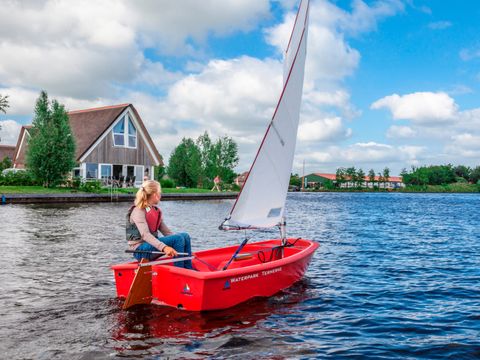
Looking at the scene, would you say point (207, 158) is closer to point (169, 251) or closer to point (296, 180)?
point (169, 251)

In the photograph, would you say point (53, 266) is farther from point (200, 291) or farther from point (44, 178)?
point (44, 178)

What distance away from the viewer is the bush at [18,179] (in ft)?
128

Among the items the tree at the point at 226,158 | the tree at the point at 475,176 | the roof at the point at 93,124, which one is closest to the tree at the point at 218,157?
the tree at the point at 226,158

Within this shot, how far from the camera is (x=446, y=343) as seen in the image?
6871 millimetres

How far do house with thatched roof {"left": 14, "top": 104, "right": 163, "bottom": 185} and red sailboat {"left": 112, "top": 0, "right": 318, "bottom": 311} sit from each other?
120 feet

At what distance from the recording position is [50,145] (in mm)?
38281

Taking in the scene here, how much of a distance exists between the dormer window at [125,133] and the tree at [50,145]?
7.02 metres

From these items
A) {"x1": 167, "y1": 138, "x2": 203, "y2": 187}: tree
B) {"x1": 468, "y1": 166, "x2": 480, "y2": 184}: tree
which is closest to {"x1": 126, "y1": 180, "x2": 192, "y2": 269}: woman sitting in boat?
{"x1": 167, "y1": 138, "x2": 203, "y2": 187}: tree

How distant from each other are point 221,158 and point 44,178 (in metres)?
38.6

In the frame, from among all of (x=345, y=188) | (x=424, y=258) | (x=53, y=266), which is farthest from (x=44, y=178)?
(x=345, y=188)

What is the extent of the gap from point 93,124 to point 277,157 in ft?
135

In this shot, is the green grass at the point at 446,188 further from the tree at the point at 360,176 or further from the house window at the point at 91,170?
the house window at the point at 91,170

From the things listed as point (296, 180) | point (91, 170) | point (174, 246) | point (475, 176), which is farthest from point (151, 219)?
point (475, 176)

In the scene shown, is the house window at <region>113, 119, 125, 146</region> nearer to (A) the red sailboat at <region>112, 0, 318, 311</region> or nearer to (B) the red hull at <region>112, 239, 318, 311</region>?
(A) the red sailboat at <region>112, 0, 318, 311</region>
